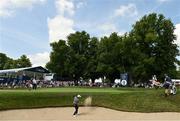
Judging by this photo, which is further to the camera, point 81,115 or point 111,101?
point 111,101

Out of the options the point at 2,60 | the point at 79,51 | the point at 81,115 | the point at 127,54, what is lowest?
the point at 81,115

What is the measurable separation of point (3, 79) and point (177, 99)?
4295 cm

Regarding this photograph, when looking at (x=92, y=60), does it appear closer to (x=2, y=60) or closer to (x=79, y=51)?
(x=79, y=51)

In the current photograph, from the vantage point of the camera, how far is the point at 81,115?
37250mm

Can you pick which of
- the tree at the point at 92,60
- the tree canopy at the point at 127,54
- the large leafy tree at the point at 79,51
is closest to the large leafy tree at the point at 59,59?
the tree canopy at the point at 127,54

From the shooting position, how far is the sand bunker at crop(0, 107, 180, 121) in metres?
35.9

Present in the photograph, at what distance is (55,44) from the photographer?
367 ft

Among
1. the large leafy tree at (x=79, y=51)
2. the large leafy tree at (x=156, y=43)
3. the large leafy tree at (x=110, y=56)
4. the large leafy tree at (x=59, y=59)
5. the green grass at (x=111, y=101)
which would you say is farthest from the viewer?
the large leafy tree at (x=59, y=59)

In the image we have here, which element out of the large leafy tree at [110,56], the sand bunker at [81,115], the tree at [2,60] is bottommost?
the sand bunker at [81,115]

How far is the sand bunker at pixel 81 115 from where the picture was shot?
118 feet

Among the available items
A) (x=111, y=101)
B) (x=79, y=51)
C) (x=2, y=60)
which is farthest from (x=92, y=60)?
(x=111, y=101)

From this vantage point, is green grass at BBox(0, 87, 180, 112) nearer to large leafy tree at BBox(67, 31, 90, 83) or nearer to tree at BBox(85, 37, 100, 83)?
tree at BBox(85, 37, 100, 83)

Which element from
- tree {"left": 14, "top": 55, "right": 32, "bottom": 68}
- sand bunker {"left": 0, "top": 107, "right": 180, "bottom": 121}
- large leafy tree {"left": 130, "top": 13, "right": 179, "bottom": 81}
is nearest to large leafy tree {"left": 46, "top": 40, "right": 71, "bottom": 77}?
large leafy tree {"left": 130, "top": 13, "right": 179, "bottom": 81}

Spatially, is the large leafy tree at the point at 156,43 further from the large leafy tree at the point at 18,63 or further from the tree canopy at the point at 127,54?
Answer: the large leafy tree at the point at 18,63
